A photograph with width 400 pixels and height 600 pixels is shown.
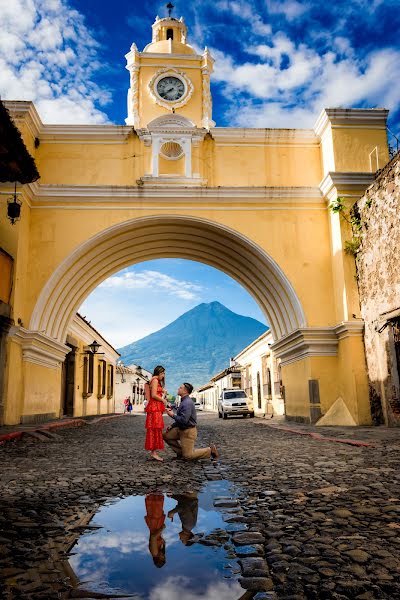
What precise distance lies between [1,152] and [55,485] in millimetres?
6618

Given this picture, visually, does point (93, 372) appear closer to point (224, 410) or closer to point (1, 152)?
point (224, 410)

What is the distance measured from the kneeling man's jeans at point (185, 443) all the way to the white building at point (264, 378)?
560 inches

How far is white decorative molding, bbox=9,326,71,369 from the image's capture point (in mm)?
12672

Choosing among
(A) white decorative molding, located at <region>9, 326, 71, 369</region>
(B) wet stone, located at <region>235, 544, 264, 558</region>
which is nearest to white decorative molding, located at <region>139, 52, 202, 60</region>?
(A) white decorative molding, located at <region>9, 326, 71, 369</region>

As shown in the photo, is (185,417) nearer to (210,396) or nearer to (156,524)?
(156,524)

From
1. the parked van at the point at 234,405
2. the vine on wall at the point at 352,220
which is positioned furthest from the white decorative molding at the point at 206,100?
the parked van at the point at 234,405

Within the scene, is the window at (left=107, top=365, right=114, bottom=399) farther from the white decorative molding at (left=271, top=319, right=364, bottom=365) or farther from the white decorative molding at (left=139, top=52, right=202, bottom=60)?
the white decorative molding at (left=271, top=319, right=364, bottom=365)

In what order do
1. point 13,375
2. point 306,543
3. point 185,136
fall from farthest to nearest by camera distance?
point 185,136 → point 13,375 → point 306,543

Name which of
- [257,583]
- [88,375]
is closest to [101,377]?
[88,375]

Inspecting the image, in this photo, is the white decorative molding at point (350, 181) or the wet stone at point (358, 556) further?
the white decorative molding at point (350, 181)

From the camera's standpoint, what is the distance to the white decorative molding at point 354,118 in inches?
559

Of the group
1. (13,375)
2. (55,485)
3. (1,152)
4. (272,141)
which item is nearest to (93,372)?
(13,375)

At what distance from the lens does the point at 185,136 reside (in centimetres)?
1482

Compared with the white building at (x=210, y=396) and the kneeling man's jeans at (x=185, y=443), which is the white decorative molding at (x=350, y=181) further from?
the white building at (x=210, y=396)
